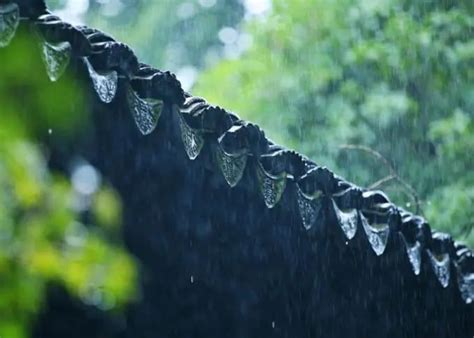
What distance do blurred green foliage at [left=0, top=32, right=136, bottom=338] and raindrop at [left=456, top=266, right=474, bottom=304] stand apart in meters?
2.60

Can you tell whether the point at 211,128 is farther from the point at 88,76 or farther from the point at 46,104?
the point at 46,104

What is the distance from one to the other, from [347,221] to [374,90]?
5.24 meters

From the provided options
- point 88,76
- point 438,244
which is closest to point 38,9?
point 88,76

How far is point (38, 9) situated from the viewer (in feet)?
4.64

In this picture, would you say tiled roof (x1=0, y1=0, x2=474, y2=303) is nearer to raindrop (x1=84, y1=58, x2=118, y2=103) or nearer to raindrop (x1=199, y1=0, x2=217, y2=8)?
raindrop (x1=84, y1=58, x2=118, y2=103)

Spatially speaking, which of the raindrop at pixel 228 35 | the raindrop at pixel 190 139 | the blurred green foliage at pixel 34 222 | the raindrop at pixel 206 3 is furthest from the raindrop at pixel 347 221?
the raindrop at pixel 206 3

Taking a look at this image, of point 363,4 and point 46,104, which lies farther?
point 363,4

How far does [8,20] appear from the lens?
119 cm

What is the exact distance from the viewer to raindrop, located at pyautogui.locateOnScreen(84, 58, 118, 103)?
1.55 meters

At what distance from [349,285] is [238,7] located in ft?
30.8

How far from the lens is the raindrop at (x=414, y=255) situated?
2795mm

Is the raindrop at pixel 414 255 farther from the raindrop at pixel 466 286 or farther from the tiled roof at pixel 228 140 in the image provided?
the raindrop at pixel 466 286

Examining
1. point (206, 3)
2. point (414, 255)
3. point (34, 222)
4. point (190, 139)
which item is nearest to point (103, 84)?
point (190, 139)

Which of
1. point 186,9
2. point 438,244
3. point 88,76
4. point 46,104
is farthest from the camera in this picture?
point 186,9
